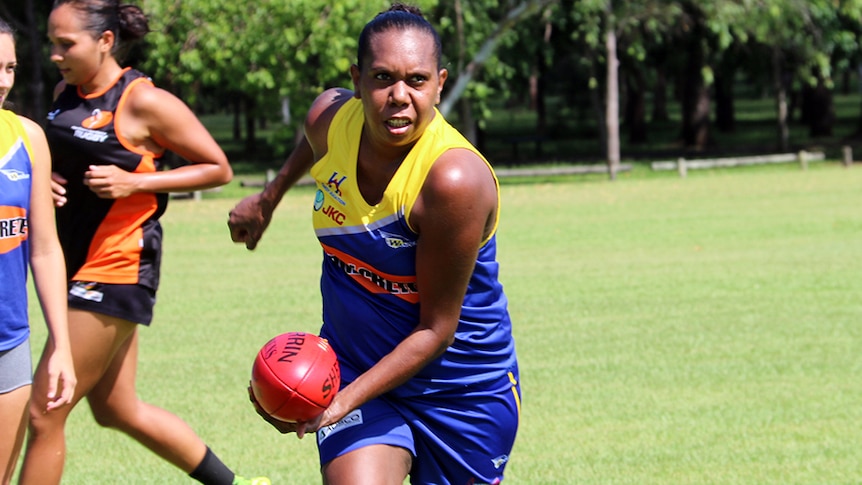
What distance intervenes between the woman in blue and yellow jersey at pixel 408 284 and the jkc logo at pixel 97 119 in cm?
133

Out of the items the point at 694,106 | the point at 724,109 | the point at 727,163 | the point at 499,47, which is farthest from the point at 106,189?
the point at 724,109

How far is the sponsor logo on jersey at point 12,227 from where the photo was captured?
397cm

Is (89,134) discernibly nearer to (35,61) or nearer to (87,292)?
(87,292)

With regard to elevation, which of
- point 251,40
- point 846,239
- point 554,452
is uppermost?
point 251,40

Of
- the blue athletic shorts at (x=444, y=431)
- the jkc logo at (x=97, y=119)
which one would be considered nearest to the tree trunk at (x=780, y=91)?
the jkc logo at (x=97, y=119)

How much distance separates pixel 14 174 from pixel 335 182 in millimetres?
1126

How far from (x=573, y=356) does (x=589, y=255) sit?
19.6 ft

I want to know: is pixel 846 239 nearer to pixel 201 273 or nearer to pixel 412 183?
pixel 201 273

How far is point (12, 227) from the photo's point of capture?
4.01 m

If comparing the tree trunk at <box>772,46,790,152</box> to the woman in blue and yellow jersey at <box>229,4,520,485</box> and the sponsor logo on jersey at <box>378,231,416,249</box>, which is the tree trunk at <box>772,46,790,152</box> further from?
the sponsor logo on jersey at <box>378,231,416,249</box>

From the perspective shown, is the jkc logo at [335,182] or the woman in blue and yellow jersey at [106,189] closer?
the jkc logo at [335,182]

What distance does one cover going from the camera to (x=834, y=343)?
930 cm

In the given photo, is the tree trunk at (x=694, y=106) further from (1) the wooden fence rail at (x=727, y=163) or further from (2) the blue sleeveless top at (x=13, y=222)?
(2) the blue sleeveless top at (x=13, y=222)

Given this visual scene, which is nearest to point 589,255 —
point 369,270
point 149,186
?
point 149,186
